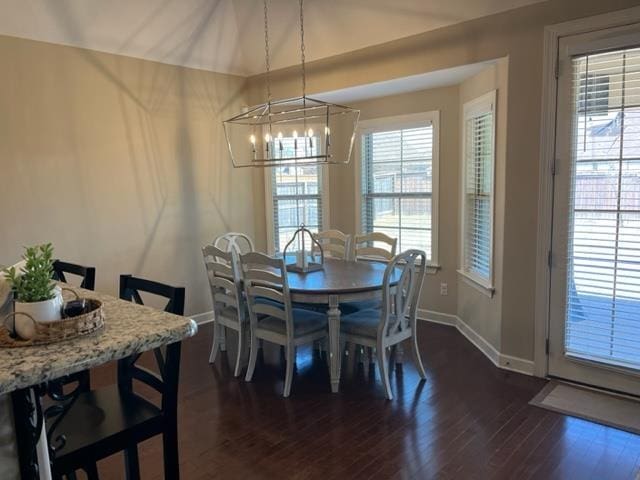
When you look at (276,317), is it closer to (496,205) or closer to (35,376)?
(496,205)

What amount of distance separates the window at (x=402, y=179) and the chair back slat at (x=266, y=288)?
2023 millimetres

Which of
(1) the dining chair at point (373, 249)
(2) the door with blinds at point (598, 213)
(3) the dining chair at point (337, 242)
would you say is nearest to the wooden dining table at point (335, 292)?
(1) the dining chair at point (373, 249)

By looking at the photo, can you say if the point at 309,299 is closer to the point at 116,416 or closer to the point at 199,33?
the point at 116,416

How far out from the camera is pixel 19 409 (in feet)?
3.79

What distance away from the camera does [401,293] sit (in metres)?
3.26

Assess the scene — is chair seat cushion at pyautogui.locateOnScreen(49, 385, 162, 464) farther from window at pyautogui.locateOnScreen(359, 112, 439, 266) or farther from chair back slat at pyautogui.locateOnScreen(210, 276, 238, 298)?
window at pyautogui.locateOnScreen(359, 112, 439, 266)

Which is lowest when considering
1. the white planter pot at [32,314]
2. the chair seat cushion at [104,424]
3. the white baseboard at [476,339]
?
the white baseboard at [476,339]

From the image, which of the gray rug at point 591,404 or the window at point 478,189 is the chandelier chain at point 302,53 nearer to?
the window at point 478,189

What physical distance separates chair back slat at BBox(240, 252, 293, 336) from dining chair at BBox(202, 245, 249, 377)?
0.14 meters

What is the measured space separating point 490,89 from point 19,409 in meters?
3.70

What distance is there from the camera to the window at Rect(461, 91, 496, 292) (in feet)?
12.5

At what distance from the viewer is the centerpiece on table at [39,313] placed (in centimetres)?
123

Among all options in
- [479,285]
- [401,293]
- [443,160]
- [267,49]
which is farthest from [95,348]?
[267,49]

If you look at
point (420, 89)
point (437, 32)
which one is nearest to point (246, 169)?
point (420, 89)
